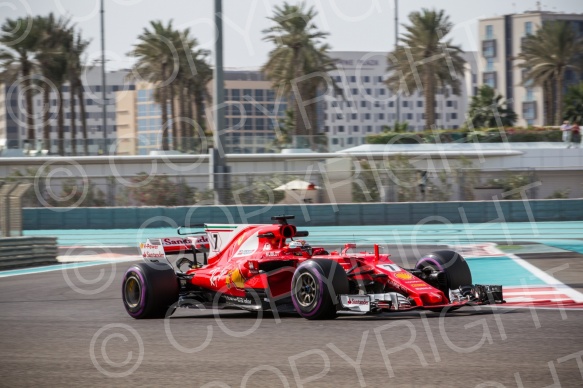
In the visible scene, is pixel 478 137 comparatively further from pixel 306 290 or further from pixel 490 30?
pixel 490 30

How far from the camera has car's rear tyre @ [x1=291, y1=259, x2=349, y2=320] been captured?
9.45 m

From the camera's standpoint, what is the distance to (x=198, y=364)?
7.40 meters

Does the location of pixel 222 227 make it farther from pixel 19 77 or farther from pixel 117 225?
pixel 19 77

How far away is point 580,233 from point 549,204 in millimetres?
3629

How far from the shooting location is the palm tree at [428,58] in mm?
57000

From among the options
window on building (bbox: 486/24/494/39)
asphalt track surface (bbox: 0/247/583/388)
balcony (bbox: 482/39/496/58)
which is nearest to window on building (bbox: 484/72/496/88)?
balcony (bbox: 482/39/496/58)

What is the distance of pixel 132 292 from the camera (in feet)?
36.8

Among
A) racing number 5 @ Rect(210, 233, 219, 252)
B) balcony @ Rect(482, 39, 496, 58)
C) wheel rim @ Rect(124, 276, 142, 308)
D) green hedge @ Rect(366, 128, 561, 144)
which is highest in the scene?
balcony @ Rect(482, 39, 496, 58)

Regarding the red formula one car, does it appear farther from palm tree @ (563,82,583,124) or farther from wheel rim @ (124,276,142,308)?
palm tree @ (563,82,583,124)

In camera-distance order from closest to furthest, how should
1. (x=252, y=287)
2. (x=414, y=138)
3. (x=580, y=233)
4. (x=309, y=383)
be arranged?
1. (x=309, y=383)
2. (x=252, y=287)
3. (x=580, y=233)
4. (x=414, y=138)

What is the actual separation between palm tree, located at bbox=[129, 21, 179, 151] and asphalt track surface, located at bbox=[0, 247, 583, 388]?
165 feet

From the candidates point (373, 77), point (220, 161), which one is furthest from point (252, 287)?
point (373, 77)

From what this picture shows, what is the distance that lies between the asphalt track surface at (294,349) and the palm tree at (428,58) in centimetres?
4703

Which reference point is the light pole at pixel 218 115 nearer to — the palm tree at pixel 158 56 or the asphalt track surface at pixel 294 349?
the asphalt track surface at pixel 294 349
